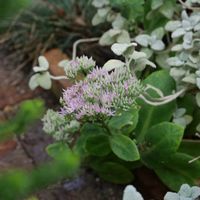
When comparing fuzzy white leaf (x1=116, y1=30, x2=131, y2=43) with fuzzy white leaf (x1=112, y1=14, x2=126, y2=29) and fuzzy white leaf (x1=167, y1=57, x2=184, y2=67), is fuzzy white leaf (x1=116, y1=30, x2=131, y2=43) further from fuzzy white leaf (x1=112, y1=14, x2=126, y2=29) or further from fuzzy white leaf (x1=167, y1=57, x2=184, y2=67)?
fuzzy white leaf (x1=167, y1=57, x2=184, y2=67)

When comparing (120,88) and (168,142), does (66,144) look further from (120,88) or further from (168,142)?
(120,88)

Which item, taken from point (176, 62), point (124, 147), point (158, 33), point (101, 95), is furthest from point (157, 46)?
point (101, 95)

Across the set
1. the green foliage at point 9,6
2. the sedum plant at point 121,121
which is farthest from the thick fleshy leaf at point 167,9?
the green foliage at point 9,6

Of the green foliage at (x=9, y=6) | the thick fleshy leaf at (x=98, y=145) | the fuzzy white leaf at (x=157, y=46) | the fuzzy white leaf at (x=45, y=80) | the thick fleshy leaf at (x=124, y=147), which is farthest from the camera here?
the fuzzy white leaf at (x=157, y=46)

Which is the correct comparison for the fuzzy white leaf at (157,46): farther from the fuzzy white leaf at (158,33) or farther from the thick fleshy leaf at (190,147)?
the thick fleshy leaf at (190,147)

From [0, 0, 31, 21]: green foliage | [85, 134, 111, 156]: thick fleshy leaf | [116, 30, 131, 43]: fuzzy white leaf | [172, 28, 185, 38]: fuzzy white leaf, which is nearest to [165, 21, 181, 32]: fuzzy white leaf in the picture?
[172, 28, 185, 38]: fuzzy white leaf

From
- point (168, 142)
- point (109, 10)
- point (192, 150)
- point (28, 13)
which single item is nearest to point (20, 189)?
point (168, 142)
